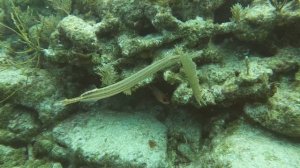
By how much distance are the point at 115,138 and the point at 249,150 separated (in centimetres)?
210

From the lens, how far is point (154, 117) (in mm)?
4902

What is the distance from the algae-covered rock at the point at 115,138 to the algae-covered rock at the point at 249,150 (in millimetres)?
849

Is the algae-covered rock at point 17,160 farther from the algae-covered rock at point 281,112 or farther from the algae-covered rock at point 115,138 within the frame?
the algae-covered rock at point 281,112

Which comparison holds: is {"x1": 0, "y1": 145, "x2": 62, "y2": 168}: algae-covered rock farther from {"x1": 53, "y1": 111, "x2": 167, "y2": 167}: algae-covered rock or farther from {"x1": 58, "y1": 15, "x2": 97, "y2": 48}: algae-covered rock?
{"x1": 58, "y1": 15, "x2": 97, "y2": 48}: algae-covered rock

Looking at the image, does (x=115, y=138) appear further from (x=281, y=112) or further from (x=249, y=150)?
(x=281, y=112)

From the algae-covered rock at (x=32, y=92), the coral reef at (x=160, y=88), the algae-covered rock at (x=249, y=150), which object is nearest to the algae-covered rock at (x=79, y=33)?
the coral reef at (x=160, y=88)

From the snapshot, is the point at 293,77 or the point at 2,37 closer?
the point at 293,77

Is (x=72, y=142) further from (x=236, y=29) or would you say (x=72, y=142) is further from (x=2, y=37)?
(x=2, y=37)

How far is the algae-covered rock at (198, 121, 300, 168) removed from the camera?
11.0 feet

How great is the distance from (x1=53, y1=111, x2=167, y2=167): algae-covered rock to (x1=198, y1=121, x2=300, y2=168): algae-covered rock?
2.79 feet

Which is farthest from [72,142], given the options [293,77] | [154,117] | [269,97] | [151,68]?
[293,77]

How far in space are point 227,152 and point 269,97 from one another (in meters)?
0.95

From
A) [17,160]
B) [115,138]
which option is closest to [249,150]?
[115,138]

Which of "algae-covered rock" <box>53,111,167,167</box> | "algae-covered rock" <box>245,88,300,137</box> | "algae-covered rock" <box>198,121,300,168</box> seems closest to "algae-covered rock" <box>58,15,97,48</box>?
"algae-covered rock" <box>53,111,167,167</box>
